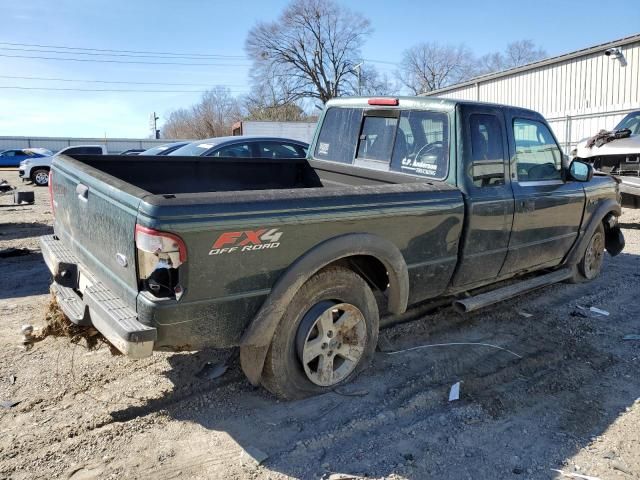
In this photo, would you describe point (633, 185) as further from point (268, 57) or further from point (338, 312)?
point (268, 57)

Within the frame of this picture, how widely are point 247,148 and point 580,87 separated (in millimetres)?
18502

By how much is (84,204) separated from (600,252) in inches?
229

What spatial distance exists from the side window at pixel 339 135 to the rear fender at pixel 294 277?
1.69 meters

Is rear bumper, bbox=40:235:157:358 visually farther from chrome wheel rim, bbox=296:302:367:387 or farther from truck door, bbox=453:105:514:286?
truck door, bbox=453:105:514:286

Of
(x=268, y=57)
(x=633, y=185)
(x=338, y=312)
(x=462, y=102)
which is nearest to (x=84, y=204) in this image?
(x=338, y=312)

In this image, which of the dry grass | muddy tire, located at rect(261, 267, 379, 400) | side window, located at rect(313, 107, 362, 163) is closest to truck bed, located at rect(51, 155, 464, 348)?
muddy tire, located at rect(261, 267, 379, 400)

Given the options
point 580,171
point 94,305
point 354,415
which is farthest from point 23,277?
point 580,171

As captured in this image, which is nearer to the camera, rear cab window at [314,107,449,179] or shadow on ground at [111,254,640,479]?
shadow on ground at [111,254,640,479]

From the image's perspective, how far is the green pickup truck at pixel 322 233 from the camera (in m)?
2.71

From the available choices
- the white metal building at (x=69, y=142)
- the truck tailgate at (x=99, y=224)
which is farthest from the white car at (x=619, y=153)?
the white metal building at (x=69, y=142)

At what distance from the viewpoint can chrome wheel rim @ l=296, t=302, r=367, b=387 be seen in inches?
130

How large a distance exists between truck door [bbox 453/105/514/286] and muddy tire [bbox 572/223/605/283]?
2198mm

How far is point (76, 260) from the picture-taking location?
3.62m

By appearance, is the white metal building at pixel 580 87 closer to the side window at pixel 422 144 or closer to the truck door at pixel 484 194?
the truck door at pixel 484 194
